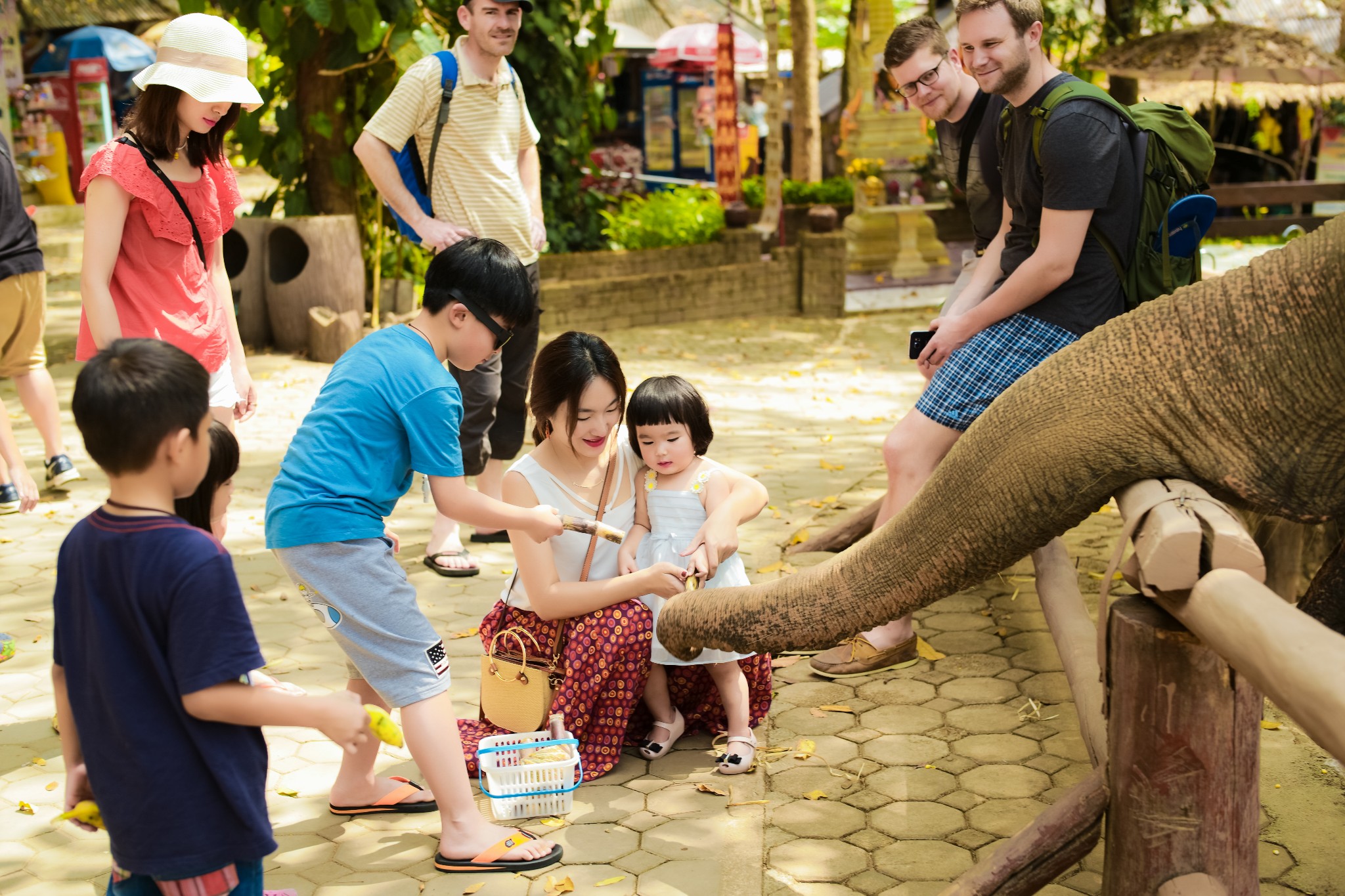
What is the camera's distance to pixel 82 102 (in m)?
19.1

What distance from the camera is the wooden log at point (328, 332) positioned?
9211 millimetres

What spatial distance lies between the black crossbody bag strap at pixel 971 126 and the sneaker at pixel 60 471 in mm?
4478

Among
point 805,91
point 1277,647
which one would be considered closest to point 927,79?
point 1277,647

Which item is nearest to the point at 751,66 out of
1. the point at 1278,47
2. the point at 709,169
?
the point at 709,169

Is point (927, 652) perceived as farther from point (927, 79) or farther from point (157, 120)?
point (157, 120)

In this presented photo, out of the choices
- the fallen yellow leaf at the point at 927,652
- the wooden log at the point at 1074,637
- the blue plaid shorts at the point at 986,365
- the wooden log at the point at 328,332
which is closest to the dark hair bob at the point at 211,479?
the wooden log at the point at 1074,637

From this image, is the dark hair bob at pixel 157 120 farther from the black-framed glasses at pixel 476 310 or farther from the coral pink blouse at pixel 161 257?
the black-framed glasses at pixel 476 310

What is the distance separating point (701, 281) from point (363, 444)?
9331mm

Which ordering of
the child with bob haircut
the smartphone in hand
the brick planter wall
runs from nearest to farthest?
the child with bob haircut < the smartphone in hand < the brick planter wall

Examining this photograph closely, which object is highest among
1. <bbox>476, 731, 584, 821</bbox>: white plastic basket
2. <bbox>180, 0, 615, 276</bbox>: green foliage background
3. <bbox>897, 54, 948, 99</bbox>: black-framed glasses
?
<bbox>180, 0, 615, 276</bbox>: green foliage background

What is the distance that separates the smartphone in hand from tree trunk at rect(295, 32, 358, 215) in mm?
6331

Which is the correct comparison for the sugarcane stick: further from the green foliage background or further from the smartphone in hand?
the green foliage background

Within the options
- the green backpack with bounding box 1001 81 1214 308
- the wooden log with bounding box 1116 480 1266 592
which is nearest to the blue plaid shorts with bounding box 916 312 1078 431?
the green backpack with bounding box 1001 81 1214 308

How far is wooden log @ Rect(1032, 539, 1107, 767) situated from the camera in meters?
3.04
